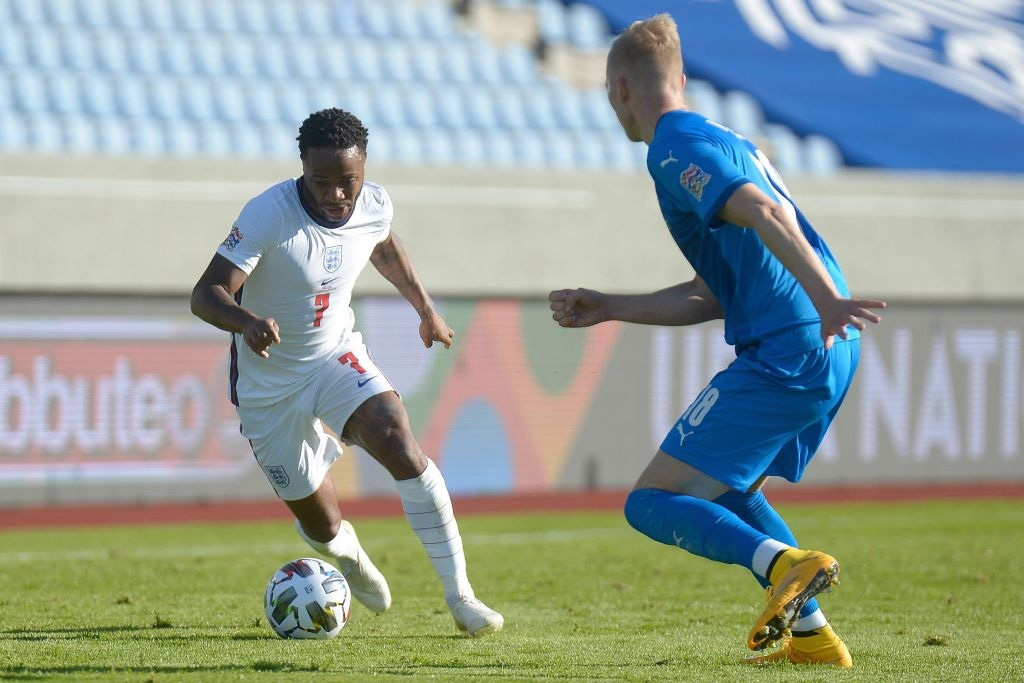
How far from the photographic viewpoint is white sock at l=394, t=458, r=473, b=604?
6148 millimetres

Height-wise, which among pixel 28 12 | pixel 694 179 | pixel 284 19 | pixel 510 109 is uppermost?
pixel 694 179

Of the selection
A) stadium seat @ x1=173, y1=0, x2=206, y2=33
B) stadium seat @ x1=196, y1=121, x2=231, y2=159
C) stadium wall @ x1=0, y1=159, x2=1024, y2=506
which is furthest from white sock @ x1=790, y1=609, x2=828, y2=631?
stadium seat @ x1=173, y1=0, x2=206, y2=33

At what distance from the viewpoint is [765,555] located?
467cm

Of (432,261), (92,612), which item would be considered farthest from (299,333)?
(432,261)

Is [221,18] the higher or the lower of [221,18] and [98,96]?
the higher

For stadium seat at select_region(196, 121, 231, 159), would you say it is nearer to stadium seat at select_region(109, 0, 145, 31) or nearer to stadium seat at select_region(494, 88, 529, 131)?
stadium seat at select_region(109, 0, 145, 31)

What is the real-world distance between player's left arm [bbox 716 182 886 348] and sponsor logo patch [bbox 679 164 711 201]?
100 mm

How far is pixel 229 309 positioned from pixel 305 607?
1.37 meters

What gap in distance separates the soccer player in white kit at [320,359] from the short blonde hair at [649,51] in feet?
4.53

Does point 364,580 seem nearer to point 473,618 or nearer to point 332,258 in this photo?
point 473,618

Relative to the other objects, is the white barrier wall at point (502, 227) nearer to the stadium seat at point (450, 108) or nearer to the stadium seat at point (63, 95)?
the stadium seat at point (63, 95)

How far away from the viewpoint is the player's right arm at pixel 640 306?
214 inches

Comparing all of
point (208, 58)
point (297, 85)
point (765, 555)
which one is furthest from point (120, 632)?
point (208, 58)

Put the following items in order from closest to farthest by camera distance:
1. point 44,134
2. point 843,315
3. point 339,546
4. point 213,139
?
point 843,315 → point 339,546 → point 44,134 → point 213,139
